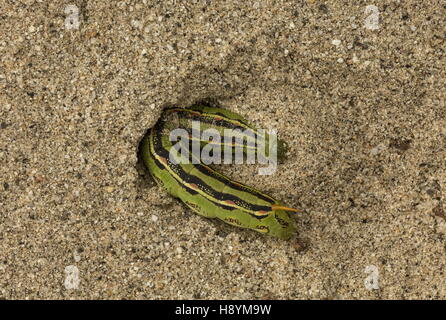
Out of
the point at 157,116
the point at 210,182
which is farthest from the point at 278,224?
the point at 157,116

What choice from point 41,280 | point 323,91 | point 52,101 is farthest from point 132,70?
point 41,280

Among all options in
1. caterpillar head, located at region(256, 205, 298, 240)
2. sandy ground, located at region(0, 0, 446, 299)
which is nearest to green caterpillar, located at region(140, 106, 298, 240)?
caterpillar head, located at region(256, 205, 298, 240)

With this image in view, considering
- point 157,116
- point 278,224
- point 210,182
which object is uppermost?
point 157,116

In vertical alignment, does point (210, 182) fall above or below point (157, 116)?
below

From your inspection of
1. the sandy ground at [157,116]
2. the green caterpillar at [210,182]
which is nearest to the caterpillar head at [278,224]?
the green caterpillar at [210,182]

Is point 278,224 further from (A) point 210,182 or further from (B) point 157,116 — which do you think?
(B) point 157,116

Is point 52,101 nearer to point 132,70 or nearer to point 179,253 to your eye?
point 132,70

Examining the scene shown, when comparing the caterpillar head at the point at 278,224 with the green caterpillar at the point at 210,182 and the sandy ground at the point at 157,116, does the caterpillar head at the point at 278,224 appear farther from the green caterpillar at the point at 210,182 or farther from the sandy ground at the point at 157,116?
the sandy ground at the point at 157,116
